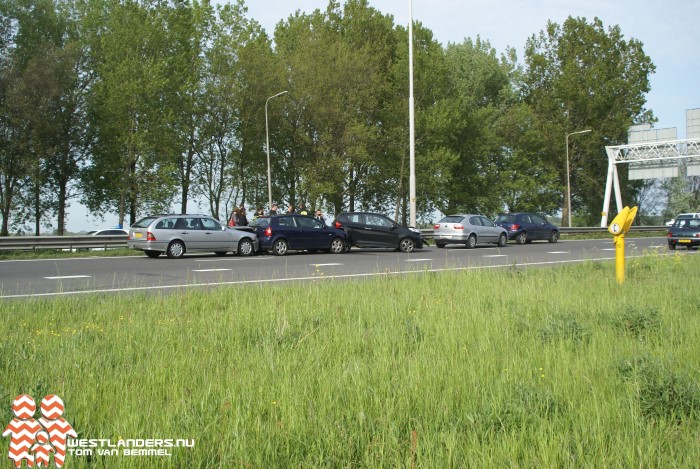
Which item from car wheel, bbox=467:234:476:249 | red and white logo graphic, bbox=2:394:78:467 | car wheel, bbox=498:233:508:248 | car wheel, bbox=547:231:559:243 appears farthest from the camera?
car wheel, bbox=547:231:559:243

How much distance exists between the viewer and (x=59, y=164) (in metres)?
47.1

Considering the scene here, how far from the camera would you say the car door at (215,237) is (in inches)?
1000

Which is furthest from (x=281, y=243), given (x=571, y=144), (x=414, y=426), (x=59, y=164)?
(x=571, y=144)

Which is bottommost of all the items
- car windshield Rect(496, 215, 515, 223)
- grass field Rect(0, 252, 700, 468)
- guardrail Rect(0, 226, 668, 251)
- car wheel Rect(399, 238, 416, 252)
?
grass field Rect(0, 252, 700, 468)

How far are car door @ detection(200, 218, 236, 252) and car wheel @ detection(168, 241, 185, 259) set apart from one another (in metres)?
0.88

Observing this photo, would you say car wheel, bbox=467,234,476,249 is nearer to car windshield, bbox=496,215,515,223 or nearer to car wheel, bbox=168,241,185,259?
car windshield, bbox=496,215,515,223

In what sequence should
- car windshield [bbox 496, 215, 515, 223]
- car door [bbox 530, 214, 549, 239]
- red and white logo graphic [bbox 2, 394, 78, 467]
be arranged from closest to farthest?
red and white logo graphic [bbox 2, 394, 78, 467] → car windshield [bbox 496, 215, 515, 223] → car door [bbox 530, 214, 549, 239]

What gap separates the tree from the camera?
5841 cm

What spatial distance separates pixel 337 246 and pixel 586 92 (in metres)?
38.6

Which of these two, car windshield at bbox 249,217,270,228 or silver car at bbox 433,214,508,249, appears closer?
car windshield at bbox 249,217,270,228

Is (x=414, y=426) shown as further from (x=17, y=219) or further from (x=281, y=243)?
(x=17, y=219)

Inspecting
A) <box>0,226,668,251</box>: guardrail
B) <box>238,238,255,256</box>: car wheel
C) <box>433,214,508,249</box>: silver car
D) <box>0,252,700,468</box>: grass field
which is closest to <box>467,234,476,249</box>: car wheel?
<box>433,214,508,249</box>: silver car

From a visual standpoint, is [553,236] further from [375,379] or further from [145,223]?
[375,379]

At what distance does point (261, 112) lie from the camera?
47906 mm
